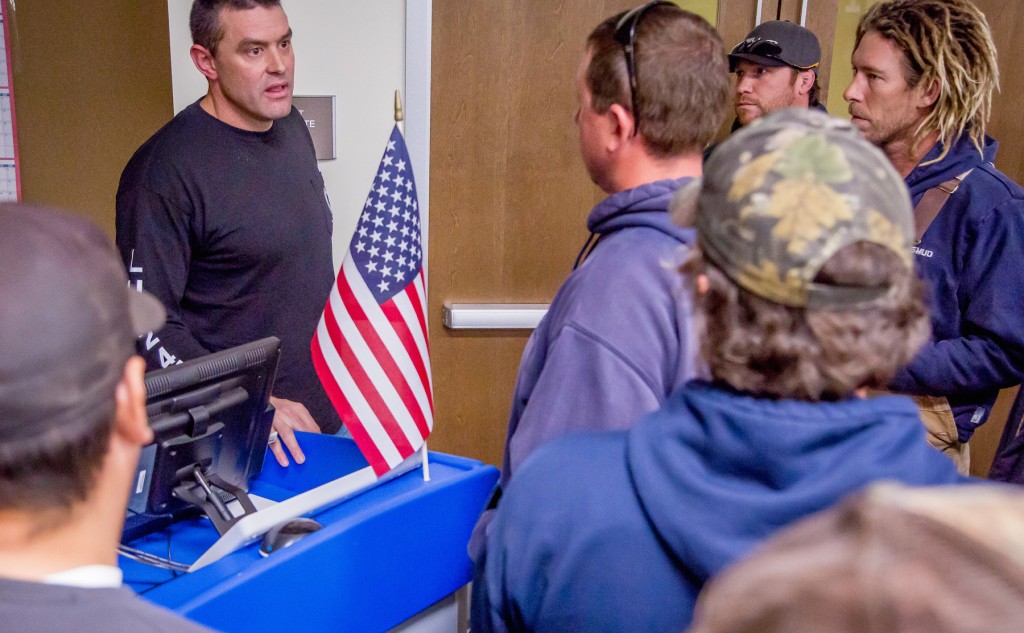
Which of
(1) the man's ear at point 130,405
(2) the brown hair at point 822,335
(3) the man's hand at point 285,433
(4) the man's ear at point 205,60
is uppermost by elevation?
(4) the man's ear at point 205,60

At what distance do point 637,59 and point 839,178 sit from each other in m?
0.66

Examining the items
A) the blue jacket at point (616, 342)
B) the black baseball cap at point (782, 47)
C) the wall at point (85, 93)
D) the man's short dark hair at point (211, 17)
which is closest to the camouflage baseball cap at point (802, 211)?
the blue jacket at point (616, 342)

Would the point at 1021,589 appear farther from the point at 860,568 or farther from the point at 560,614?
the point at 560,614

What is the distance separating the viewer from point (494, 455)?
3.61 meters

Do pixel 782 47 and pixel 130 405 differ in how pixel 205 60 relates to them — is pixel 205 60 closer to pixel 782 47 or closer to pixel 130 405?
pixel 782 47

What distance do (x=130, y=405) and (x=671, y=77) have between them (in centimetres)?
99

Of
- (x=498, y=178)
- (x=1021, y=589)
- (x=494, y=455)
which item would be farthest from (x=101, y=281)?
(x=494, y=455)

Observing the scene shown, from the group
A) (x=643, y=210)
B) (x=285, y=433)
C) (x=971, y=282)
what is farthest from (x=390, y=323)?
(x=971, y=282)

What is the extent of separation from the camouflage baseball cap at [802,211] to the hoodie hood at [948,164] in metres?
1.37

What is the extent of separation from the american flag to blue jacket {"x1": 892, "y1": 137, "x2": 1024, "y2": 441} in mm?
1176

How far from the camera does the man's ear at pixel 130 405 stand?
80 centimetres

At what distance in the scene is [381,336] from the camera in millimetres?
1930

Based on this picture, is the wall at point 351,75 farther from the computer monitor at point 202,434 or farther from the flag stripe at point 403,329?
the computer monitor at point 202,434

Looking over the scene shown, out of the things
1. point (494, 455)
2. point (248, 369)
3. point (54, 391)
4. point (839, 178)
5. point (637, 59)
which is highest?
point (637, 59)
